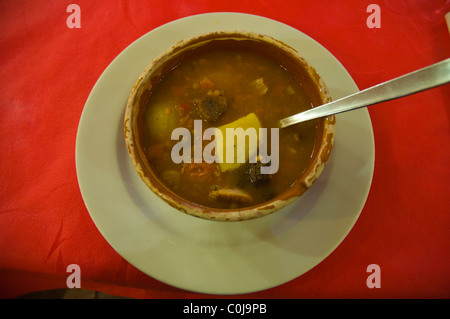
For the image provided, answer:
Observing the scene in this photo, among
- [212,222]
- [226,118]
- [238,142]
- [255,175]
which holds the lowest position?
[212,222]

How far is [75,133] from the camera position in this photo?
5.47 ft

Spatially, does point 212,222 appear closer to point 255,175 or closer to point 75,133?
point 255,175

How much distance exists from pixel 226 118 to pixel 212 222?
1.76ft

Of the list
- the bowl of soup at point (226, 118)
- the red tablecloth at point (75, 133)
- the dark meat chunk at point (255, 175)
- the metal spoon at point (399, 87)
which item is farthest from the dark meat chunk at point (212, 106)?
the red tablecloth at point (75, 133)

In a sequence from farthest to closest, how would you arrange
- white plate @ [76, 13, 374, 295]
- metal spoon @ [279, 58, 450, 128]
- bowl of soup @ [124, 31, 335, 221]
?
1. bowl of soup @ [124, 31, 335, 221]
2. white plate @ [76, 13, 374, 295]
3. metal spoon @ [279, 58, 450, 128]

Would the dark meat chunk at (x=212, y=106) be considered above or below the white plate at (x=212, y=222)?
above

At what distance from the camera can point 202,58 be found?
1550 mm

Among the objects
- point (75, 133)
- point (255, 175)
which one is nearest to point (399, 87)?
point (255, 175)

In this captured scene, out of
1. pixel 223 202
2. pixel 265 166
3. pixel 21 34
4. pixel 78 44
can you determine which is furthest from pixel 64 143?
pixel 265 166

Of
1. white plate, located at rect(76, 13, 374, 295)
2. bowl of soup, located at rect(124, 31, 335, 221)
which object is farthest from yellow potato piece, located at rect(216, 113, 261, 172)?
white plate, located at rect(76, 13, 374, 295)

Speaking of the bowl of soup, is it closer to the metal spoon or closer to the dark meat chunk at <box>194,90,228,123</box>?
the dark meat chunk at <box>194,90,228,123</box>

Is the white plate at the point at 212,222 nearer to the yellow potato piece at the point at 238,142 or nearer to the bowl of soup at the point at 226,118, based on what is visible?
the bowl of soup at the point at 226,118

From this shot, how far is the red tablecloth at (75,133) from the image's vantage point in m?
1.44

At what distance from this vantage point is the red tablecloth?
144 centimetres
